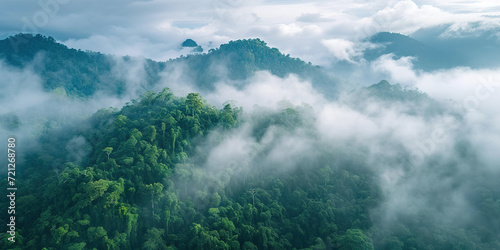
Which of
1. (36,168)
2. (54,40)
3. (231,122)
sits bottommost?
(36,168)

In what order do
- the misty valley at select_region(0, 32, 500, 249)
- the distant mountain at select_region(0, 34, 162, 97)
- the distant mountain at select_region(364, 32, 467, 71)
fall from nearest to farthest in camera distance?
the misty valley at select_region(0, 32, 500, 249) → the distant mountain at select_region(0, 34, 162, 97) → the distant mountain at select_region(364, 32, 467, 71)

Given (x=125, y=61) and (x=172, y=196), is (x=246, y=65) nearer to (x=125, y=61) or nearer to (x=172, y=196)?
(x=125, y=61)

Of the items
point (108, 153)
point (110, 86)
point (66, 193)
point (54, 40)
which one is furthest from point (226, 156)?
point (54, 40)

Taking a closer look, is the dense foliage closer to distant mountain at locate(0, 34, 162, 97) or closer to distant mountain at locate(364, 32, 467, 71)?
distant mountain at locate(0, 34, 162, 97)

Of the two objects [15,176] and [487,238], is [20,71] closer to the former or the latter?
[15,176]

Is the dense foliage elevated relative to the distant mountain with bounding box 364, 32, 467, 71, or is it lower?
lower

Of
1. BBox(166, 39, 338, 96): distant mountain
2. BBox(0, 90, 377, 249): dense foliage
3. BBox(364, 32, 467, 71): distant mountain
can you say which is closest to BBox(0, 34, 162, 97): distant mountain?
BBox(166, 39, 338, 96): distant mountain
